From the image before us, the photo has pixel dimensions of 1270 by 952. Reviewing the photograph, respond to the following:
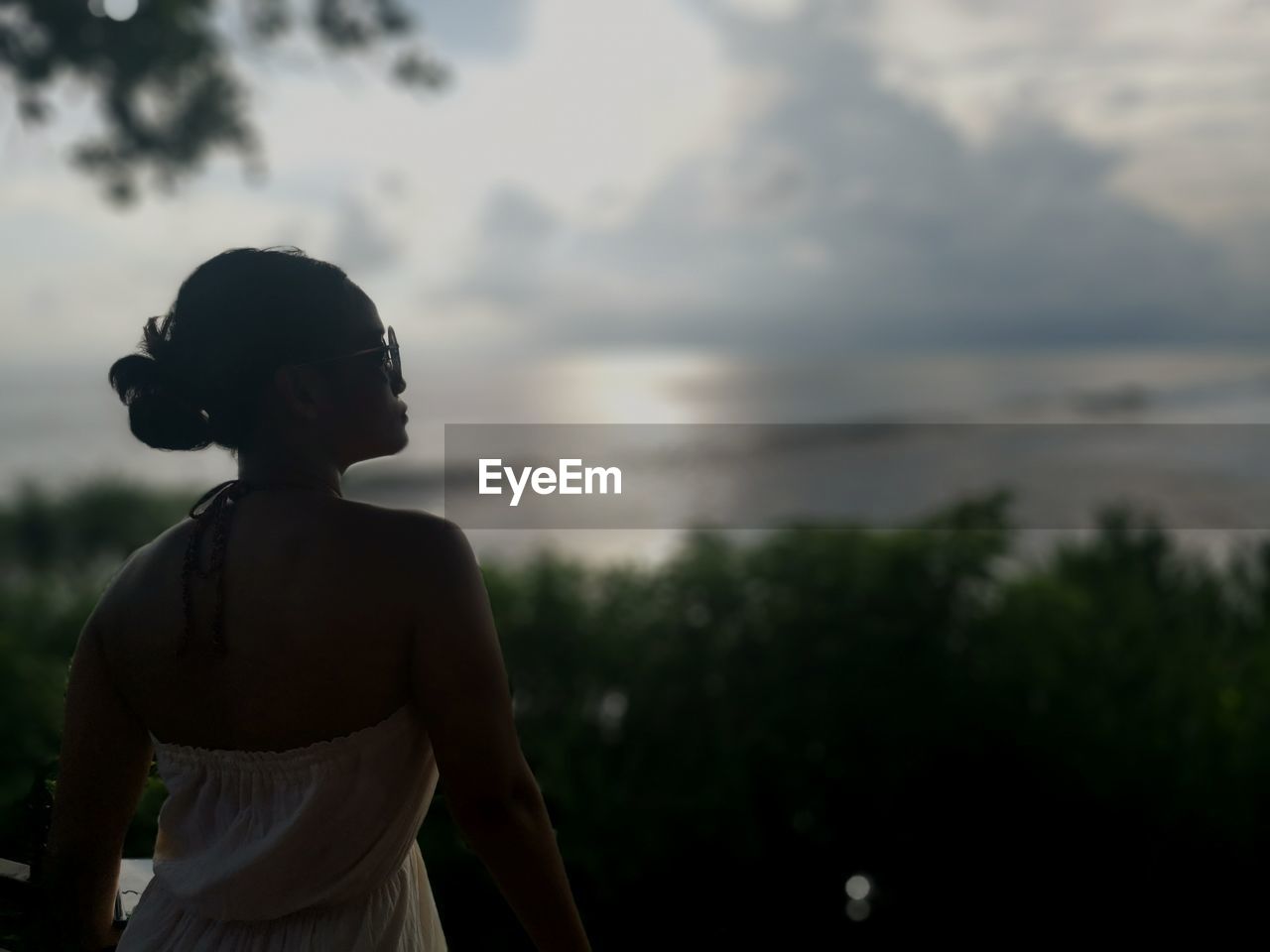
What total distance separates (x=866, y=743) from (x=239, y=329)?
337cm

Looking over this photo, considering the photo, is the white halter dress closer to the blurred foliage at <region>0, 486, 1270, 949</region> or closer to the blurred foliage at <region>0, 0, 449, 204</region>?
the blurred foliage at <region>0, 486, 1270, 949</region>

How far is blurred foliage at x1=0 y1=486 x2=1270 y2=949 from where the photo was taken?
413cm

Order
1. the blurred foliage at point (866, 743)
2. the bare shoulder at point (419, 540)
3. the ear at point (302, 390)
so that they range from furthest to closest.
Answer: the blurred foliage at point (866, 743), the ear at point (302, 390), the bare shoulder at point (419, 540)

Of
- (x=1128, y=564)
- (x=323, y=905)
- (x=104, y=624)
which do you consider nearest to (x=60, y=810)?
(x=104, y=624)

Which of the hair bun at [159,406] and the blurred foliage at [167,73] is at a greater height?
the blurred foliage at [167,73]

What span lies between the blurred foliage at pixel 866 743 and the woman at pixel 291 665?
2510 mm

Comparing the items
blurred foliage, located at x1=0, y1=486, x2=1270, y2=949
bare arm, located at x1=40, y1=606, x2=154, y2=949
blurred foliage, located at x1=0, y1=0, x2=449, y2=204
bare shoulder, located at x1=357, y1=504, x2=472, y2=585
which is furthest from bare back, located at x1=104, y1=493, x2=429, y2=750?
blurred foliage, located at x1=0, y1=0, x2=449, y2=204

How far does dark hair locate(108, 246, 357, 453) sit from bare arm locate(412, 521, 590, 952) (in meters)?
0.32

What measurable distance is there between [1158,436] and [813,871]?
1318 centimetres

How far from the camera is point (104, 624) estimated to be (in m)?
1.56

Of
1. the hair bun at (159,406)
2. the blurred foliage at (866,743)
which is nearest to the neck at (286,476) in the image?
the hair bun at (159,406)

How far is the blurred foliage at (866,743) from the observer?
4133 mm

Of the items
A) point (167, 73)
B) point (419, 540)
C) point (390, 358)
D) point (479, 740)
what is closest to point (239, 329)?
point (390, 358)

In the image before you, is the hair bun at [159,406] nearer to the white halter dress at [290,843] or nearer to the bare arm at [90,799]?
the bare arm at [90,799]
